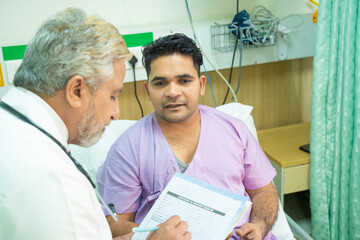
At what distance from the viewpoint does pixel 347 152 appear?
1.80 m

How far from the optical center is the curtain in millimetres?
1696

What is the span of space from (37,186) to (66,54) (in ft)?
1.05

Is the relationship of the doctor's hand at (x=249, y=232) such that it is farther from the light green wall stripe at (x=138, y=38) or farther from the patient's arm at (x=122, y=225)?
the light green wall stripe at (x=138, y=38)

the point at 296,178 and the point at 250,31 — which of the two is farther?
the point at 250,31

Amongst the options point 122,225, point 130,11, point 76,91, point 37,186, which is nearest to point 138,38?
point 130,11

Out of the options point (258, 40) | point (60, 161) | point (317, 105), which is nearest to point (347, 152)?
point (317, 105)

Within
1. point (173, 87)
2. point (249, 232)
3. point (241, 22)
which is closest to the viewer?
point (249, 232)

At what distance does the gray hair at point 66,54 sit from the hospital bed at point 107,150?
35.4 inches

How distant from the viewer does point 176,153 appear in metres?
1.57

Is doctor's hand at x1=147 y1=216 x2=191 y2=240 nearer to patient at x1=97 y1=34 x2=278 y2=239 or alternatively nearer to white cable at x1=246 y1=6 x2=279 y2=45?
patient at x1=97 y1=34 x2=278 y2=239

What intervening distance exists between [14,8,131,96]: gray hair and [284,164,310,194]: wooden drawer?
51.8 inches

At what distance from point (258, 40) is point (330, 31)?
17.9 inches

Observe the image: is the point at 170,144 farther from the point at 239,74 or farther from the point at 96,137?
the point at 239,74

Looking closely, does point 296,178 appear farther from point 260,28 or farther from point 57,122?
point 57,122
